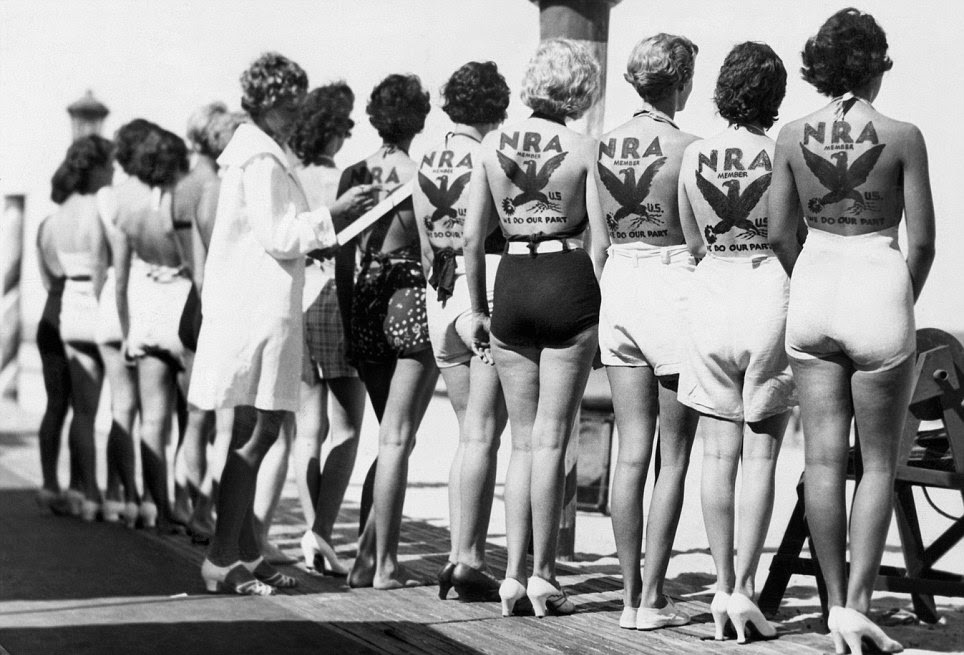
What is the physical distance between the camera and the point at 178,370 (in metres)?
9.11

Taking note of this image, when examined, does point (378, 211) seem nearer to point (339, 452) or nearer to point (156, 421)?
point (339, 452)

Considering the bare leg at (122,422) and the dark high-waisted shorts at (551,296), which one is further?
the bare leg at (122,422)

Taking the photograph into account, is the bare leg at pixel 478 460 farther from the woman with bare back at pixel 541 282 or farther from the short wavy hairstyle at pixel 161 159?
the short wavy hairstyle at pixel 161 159

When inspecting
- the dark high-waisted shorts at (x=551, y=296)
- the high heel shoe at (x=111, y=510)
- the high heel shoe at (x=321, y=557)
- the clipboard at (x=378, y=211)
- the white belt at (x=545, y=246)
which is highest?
the clipboard at (x=378, y=211)

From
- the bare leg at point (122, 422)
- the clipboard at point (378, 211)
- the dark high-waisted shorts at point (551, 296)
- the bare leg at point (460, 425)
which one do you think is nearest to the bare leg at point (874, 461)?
the dark high-waisted shorts at point (551, 296)

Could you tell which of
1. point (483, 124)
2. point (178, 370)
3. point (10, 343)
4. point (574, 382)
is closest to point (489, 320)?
point (574, 382)

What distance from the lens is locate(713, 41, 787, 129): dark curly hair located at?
5695 mm

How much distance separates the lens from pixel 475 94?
6727 mm

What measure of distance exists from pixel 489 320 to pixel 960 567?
3.27 m

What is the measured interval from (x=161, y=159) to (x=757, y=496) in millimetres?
4140

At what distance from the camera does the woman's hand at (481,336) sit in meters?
6.52

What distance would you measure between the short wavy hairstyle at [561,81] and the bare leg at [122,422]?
3.92 metres

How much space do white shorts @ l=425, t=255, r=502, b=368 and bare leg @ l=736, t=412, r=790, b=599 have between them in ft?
4.45

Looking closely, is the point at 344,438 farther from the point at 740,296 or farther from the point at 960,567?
the point at 960,567
